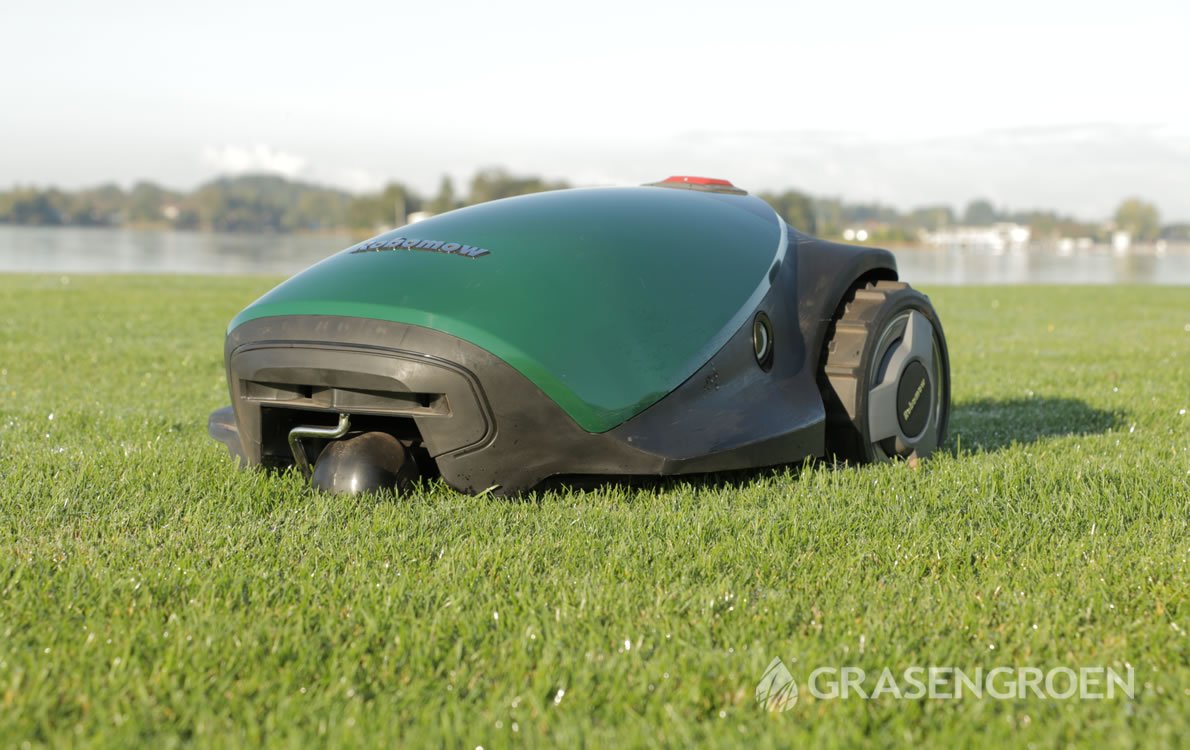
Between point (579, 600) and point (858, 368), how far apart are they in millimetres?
1929

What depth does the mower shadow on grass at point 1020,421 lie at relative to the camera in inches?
220

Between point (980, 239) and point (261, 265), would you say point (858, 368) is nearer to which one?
point (261, 265)

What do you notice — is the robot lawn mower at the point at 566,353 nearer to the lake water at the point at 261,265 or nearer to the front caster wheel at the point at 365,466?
the front caster wheel at the point at 365,466

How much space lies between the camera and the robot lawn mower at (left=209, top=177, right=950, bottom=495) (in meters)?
3.58

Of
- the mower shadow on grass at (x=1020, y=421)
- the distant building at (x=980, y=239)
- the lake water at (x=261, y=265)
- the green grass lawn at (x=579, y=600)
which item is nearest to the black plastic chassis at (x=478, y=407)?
the green grass lawn at (x=579, y=600)

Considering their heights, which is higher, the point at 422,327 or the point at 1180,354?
the point at 422,327

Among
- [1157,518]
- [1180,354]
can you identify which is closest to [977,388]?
[1180,354]

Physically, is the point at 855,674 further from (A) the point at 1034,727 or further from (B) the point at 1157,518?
(B) the point at 1157,518

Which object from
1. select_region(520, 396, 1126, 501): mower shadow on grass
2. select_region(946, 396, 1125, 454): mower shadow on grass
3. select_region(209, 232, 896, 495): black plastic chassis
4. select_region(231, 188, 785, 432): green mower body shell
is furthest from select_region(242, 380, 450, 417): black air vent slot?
select_region(946, 396, 1125, 454): mower shadow on grass

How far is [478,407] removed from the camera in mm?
3545

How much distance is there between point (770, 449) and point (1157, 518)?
127 cm

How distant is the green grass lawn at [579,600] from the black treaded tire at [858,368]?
7.2 inches

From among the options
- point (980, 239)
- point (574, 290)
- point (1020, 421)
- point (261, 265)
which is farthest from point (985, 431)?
point (980, 239)

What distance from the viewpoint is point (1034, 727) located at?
2.21 metres
